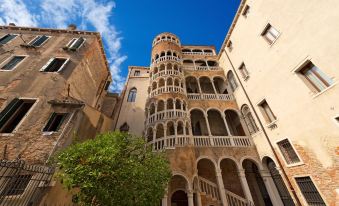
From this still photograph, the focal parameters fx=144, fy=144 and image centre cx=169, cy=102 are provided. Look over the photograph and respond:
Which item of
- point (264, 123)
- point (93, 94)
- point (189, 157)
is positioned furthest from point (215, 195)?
point (93, 94)

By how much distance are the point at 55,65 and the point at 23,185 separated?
975 centimetres

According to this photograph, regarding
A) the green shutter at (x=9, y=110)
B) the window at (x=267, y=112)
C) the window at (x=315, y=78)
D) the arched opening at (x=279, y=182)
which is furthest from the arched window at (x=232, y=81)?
the green shutter at (x=9, y=110)

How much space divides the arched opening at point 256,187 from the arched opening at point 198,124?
16.5 feet

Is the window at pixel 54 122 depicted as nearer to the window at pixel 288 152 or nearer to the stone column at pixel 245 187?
the stone column at pixel 245 187

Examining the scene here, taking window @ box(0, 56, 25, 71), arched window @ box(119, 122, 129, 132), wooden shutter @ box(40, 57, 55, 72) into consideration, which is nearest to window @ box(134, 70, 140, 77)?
arched window @ box(119, 122, 129, 132)

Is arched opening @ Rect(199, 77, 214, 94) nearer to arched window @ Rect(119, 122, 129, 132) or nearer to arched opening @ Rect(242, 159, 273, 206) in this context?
arched opening @ Rect(242, 159, 273, 206)

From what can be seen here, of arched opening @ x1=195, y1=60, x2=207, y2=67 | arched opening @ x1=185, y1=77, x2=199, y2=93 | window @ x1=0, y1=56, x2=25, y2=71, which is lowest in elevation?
window @ x1=0, y1=56, x2=25, y2=71

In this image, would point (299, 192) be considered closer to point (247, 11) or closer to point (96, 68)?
point (247, 11)

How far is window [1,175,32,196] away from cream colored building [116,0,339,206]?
24.9 feet

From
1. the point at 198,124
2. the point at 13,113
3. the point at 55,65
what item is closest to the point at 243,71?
the point at 198,124

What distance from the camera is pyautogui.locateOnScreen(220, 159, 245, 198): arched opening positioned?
1248 centimetres

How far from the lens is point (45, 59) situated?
12.9 metres

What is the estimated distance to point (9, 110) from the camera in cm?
895

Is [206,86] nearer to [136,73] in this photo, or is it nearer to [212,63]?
[212,63]
